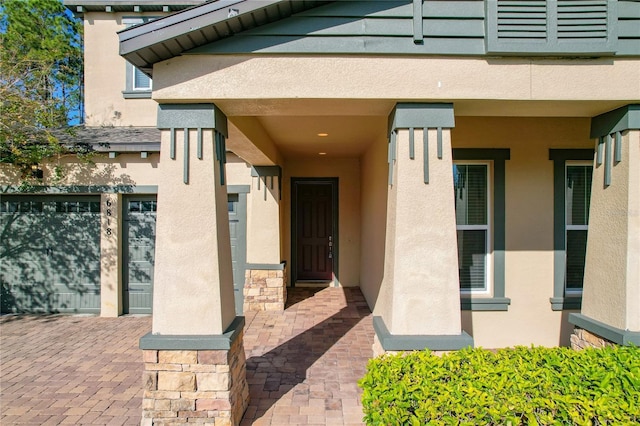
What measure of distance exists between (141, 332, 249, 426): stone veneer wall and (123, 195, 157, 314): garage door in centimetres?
386

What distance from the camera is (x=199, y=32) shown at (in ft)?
9.08

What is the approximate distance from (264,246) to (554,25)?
5256mm

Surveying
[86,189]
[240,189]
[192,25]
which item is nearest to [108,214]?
[86,189]

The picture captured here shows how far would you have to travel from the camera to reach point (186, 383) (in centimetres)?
288

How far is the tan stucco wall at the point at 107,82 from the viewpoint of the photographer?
7270 millimetres

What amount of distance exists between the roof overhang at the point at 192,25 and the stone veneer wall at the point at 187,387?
8.20ft

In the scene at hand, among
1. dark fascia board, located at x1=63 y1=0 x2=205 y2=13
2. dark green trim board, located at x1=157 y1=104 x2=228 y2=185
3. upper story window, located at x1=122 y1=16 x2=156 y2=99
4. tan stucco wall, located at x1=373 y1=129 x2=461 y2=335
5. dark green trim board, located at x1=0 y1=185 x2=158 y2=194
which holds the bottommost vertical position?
tan stucco wall, located at x1=373 y1=129 x2=461 y2=335

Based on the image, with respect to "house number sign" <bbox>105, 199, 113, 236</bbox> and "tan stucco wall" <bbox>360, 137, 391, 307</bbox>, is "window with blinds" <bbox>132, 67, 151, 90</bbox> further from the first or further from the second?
"tan stucco wall" <bbox>360, 137, 391, 307</bbox>

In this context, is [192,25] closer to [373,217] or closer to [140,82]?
[373,217]

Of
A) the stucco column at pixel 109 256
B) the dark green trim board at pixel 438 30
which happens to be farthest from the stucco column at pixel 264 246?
the dark green trim board at pixel 438 30

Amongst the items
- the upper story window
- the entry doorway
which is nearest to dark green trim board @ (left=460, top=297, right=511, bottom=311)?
the entry doorway

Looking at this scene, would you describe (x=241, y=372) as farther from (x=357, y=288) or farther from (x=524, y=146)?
(x=357, y=288)

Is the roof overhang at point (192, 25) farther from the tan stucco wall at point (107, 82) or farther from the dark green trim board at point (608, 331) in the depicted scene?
the tan stucco wall at point (107, 82)

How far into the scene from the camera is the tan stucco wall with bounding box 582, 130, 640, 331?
9.89 ft
